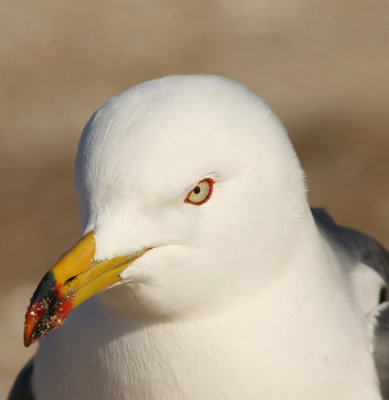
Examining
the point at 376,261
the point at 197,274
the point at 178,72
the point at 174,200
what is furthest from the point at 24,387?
the point at 178,72

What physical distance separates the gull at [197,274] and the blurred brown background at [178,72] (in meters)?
2.42

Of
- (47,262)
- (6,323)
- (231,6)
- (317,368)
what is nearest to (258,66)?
(231,6)

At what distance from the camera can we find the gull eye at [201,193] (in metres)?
1.70

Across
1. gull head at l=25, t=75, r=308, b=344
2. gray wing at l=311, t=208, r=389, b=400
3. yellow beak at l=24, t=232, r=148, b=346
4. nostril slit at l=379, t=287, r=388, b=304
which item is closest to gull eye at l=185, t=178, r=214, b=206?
gull head at l=25, t=75, r=308, b=344

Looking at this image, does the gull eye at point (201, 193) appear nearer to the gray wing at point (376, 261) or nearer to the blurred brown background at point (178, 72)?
the gray wing at point (376, 261)

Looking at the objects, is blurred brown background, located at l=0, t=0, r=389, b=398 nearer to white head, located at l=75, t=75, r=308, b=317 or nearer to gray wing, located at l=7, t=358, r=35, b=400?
gray wing, located at l=7, t=358, r=35, b=400

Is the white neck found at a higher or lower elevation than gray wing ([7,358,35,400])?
lower

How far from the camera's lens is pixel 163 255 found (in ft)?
5.63

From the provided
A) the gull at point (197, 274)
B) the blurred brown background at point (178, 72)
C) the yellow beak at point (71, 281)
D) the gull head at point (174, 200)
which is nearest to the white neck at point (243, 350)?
the gull at point (197, 274)

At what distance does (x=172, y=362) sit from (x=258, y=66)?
385 cm

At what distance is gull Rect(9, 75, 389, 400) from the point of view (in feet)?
5.49

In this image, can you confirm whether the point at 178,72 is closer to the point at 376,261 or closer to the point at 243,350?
the point at 376,261

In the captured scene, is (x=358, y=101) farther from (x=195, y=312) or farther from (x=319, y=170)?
(x=195, y=312)

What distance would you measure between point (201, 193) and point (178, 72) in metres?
3.85
